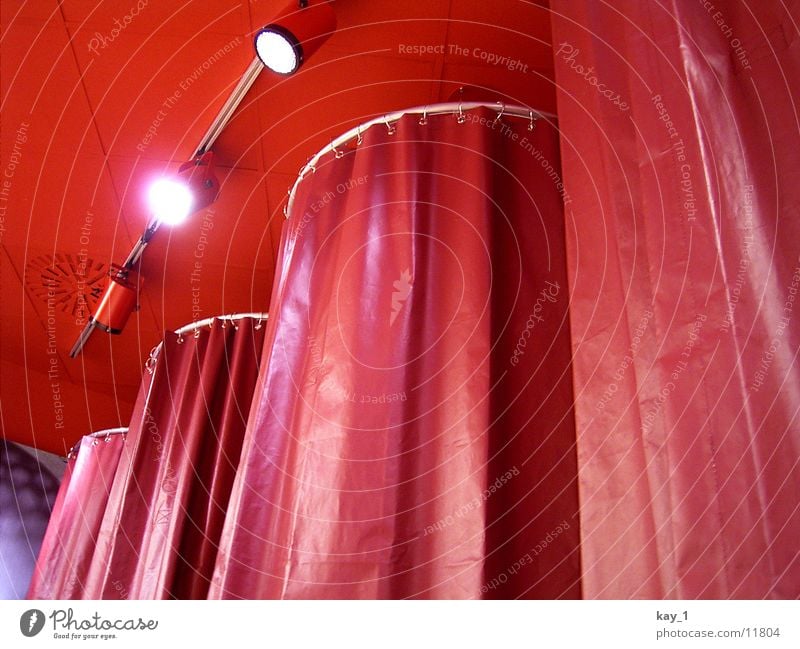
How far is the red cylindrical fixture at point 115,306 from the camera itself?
2189 millimetres

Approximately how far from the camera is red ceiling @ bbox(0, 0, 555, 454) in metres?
1.66

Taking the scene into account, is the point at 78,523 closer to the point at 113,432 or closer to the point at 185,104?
the point at 113,432

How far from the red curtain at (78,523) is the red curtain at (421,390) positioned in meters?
1.69

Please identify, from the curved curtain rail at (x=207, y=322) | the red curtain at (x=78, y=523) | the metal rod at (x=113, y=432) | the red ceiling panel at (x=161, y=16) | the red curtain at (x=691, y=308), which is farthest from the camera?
the metal rod at (x=113, y=432)

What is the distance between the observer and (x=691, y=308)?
67cm

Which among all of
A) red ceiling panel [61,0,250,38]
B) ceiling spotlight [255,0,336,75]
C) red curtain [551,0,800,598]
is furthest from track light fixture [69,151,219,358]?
red curtain [551,0,800,598]

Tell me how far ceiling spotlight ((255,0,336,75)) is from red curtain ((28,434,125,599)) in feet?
6.52

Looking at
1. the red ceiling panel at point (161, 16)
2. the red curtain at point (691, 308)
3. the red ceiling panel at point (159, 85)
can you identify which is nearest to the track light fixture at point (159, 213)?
the red ceiling panel at point (159, 85)

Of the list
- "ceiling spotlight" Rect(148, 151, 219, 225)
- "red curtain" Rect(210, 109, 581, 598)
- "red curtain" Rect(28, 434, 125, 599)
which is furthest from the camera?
"red curtain" Rect(28, 434, 125, 599)

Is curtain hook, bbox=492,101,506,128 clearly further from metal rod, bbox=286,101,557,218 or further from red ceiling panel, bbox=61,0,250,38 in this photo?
red ceiling panel, bbox=61,0,250,38

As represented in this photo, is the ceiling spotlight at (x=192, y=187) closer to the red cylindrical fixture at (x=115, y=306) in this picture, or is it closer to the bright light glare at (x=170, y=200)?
the bright light glare at (x=170, y=200)

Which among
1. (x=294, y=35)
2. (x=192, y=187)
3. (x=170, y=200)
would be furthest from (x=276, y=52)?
(x=170, y=200)

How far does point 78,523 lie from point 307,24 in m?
2.27
